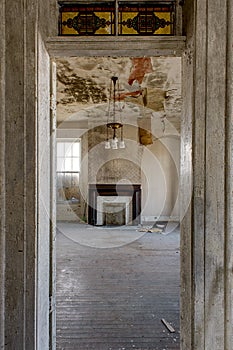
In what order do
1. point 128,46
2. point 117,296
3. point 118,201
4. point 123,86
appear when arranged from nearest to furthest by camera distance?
1. point 128,46
2. point 117,296
3. point 123,86
4. point 118,201

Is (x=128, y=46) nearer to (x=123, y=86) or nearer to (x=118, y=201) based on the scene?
(x=123, y=86)

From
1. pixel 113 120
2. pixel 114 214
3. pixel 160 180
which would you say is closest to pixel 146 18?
pixel 113 120

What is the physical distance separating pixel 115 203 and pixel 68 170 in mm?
1879

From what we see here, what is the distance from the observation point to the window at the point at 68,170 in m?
9.38

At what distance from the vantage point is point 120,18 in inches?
66.9

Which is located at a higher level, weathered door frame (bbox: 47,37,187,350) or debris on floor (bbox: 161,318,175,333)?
weathered door frame (bbox: 47,37,187,350)

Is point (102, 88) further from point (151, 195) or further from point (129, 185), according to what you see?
point (151, 195)

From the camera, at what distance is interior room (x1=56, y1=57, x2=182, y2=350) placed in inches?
123

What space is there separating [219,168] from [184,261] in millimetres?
565

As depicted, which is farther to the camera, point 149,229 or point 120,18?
point 149,229

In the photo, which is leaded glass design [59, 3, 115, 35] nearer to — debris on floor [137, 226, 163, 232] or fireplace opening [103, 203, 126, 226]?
debris on floor [137, 226, 163, 232]

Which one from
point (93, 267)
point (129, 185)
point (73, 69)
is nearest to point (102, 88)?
point (73, 69)

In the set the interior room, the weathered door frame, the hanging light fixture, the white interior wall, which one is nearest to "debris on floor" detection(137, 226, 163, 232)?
the interior room

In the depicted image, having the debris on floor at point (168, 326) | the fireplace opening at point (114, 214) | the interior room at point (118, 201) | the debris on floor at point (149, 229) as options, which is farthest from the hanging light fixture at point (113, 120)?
the debris on floor at point (168, 326)
